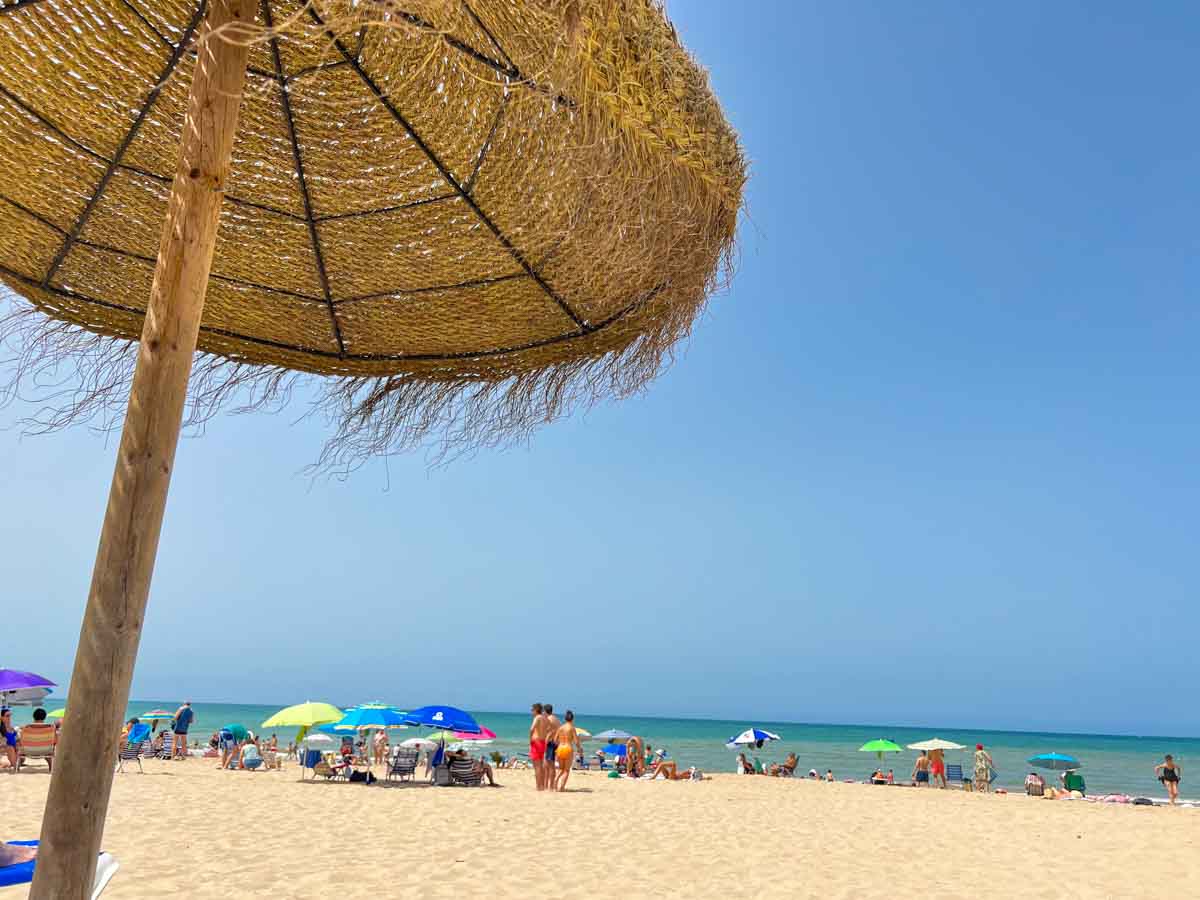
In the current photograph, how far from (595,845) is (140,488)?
222 inches

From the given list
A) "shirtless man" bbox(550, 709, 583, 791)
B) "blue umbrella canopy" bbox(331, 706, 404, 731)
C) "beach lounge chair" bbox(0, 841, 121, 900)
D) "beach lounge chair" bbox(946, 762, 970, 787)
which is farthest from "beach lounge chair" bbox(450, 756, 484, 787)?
"beach lounge chair" bbox(946, 762, 970, 787)

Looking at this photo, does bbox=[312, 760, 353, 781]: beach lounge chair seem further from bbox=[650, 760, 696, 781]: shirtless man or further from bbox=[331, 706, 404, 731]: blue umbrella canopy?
bbox=[650, 760, 696, 781]: shirtless man

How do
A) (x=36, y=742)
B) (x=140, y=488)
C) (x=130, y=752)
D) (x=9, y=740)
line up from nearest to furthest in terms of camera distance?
(x=140, y=488) → (x=36, y=742) → (x=9, y=740) → (x=130, y=752)

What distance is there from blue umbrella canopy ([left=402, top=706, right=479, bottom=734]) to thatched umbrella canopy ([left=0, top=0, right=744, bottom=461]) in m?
11.9

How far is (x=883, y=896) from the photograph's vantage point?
5094 mm

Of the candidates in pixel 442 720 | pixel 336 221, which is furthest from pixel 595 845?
pixel 442 720

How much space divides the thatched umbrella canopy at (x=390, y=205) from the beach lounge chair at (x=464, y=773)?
990 cm

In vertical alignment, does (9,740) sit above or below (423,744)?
above

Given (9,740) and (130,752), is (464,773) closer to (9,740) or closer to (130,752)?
(130,752)

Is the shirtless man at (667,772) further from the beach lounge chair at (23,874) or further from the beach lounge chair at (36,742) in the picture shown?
the beach lounge chair at (23,874)

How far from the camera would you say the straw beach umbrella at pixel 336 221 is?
180cm

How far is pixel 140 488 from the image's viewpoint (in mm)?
1778

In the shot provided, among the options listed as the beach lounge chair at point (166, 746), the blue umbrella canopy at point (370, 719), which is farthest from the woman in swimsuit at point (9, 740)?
the beach lounge chair at point (166, 746)

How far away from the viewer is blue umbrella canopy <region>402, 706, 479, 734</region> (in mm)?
14352
